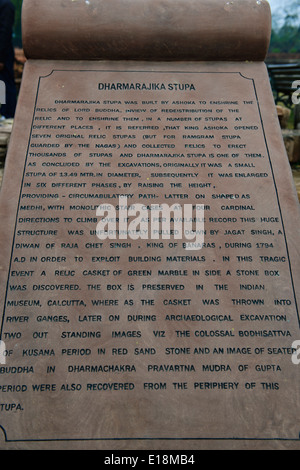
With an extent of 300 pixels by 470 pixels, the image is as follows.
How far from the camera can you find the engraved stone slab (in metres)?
1.19

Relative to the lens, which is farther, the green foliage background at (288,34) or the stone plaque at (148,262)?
the green foliage background at (288,34)

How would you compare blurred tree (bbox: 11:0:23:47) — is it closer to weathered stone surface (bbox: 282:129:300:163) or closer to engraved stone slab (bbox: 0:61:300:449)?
weathered stone surface (bbox: 282:129:300:163)

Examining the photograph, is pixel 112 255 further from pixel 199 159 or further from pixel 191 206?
pixel 199 159

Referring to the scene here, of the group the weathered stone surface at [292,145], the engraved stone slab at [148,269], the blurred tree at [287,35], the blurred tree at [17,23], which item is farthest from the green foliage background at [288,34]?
the engraved stone slab at [148,269]

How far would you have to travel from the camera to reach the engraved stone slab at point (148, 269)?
1.19 meters

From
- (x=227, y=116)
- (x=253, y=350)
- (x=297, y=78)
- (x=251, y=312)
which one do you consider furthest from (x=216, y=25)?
(x=297, y=78)

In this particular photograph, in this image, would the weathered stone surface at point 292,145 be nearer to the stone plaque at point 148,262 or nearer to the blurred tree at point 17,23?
the stone plaque at point 148,262

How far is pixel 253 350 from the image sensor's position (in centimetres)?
128

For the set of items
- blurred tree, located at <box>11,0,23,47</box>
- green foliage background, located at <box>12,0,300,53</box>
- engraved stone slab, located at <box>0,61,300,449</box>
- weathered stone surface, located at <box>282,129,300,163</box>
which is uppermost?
green foliage background, located at <box>12,0,300,53</box>

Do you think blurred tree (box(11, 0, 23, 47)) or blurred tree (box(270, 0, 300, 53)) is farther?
blurred tree (box(270, 0, 300, 53))

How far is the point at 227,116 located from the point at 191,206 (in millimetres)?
461

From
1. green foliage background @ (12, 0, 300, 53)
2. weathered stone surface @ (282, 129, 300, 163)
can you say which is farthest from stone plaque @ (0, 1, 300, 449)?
green foliage background @ (12, 0, 300, 53)

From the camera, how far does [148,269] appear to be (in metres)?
1.38

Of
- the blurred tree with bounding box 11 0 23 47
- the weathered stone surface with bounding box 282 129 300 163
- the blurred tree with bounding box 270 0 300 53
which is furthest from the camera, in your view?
the blurred tree with bounding box 270 0 300 53
